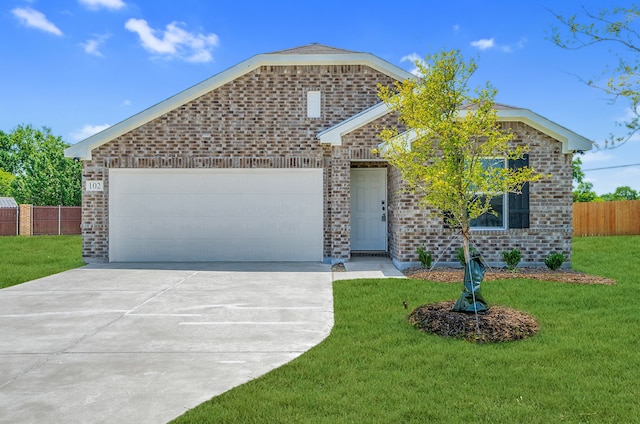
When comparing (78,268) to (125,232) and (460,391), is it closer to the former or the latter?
(125,232)

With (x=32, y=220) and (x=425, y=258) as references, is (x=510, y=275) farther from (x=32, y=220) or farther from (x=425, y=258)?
(x=32, y=220)

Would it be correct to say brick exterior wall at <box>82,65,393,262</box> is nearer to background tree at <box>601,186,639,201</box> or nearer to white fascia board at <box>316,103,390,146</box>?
white fascia board at <box>316,103,390,146</box>

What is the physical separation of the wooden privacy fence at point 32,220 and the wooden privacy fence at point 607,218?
26.2m

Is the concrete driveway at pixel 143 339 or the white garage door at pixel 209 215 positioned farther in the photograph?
the white garage door at pixel 209 215

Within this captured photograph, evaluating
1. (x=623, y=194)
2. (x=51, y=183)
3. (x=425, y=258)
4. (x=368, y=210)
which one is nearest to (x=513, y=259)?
(x=425, y=258)

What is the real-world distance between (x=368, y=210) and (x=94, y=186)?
726cm

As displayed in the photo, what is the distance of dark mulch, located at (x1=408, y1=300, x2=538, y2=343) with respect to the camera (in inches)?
217

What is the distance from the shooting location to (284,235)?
1245 centimetres

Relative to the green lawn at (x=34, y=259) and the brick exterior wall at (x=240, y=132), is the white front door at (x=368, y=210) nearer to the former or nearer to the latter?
the brick exterior wall at (x=240, y=132)

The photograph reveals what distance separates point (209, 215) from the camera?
1251 centimetres

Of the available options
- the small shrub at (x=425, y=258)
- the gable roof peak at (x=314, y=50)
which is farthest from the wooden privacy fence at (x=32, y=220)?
the small shrub at (x=425, y=258)

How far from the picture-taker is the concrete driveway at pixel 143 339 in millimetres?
4012

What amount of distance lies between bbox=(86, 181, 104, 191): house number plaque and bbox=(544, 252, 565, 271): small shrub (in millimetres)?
10924

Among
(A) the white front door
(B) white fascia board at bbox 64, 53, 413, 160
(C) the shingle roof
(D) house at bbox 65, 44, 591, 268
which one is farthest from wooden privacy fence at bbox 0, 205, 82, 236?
(A) the white front door
